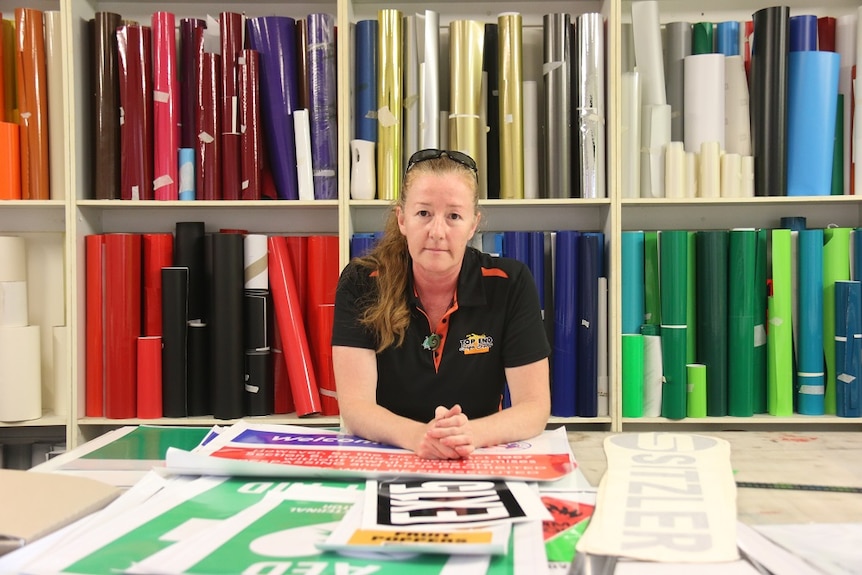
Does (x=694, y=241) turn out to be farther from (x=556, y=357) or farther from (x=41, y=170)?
(x=41, y=170)

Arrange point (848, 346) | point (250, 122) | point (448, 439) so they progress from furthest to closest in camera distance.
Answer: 1. point (250, 122)
2. point (848, 346)
3. point (448, 439)

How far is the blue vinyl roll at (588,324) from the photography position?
217cm

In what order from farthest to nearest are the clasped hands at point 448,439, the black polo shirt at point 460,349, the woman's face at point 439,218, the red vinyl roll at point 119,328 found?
the red vinyl roll at point 119,328 → the black polo shirt at point 460,349 → the woman's face at point 439,218 → the clasped hands at point 448,439

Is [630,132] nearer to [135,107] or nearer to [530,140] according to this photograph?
[530,140]

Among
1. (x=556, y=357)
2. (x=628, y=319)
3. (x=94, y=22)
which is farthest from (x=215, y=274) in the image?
(x=628, y=319)

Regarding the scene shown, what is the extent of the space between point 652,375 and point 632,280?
0.29m

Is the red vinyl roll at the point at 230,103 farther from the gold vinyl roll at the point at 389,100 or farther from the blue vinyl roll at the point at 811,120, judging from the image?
the blue vinyl roll at the point at 811,120

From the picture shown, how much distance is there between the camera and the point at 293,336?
221 centimetres

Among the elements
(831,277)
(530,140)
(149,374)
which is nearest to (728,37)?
(530,140)

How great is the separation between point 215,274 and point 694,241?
Answer: 1418 millimetres

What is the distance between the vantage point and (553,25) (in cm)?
217

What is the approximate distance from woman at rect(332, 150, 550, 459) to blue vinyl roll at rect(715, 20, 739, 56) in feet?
3.65

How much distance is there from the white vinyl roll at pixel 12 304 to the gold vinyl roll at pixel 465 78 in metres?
1.36

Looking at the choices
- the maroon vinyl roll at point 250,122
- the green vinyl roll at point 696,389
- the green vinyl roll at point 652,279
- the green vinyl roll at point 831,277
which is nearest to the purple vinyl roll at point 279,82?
the maroon vinyl roll at point 250,122
